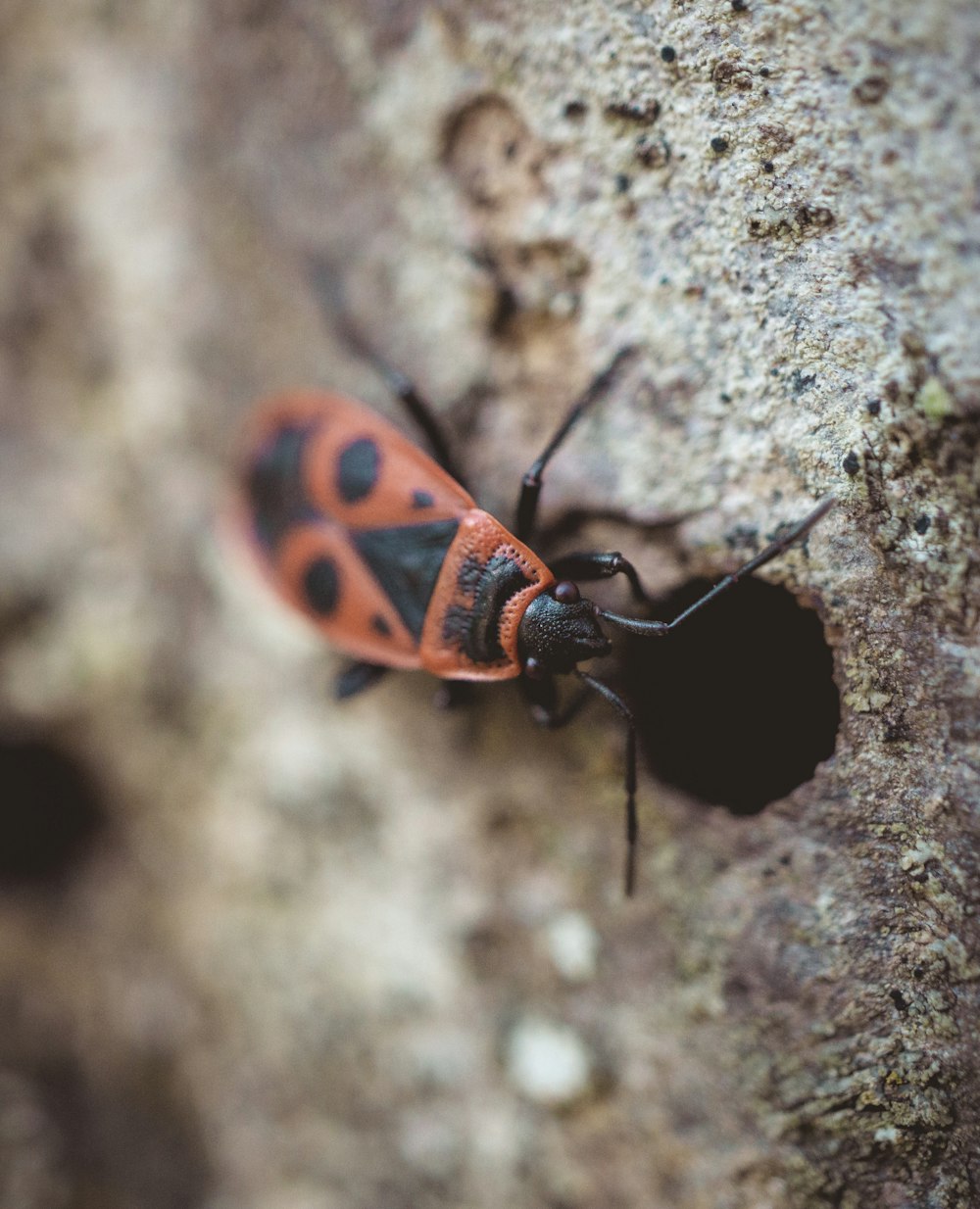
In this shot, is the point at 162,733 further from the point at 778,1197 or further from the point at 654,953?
the point at 778,1197

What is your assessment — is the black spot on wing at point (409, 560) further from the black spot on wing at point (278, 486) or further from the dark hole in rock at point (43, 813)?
the dark hole in rock at point (43, 813)

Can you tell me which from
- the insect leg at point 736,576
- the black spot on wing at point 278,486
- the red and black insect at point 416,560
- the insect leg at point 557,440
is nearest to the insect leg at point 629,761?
the red and black insect at point 416,560

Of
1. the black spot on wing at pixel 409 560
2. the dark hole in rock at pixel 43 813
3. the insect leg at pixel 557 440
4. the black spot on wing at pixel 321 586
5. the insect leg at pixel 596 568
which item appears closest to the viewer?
the insect leg at pixel 596 568

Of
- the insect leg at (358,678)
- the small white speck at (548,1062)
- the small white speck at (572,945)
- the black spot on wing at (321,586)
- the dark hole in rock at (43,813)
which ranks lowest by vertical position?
the small white speck at (548,1062)

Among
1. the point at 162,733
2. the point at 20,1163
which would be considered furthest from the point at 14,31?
the point at 20,1163

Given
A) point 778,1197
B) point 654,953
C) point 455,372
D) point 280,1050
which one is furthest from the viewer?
point 280,1050

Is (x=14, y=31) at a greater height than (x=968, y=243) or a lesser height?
greater

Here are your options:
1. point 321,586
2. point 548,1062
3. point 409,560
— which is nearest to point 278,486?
point 321,586
